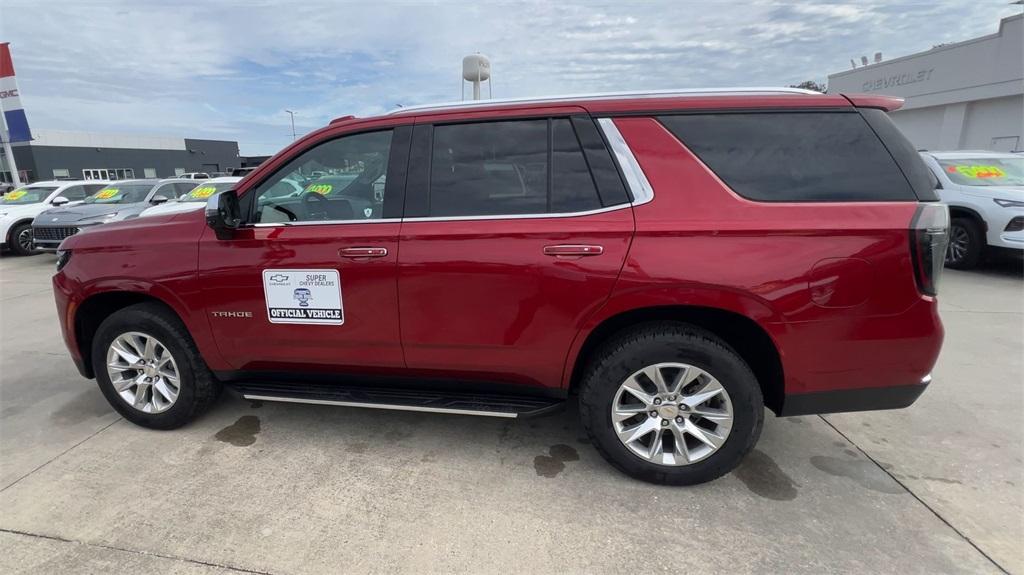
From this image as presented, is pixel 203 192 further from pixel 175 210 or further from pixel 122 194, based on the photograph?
pixel 175 210

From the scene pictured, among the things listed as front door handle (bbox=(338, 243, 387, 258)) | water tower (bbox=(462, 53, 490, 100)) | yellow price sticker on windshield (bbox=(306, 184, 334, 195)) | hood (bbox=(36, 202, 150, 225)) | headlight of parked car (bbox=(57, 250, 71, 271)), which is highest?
water tower (bbox=(462, 53, 490, 100))

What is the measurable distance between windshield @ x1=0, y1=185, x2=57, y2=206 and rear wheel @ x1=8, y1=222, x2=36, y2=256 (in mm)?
761

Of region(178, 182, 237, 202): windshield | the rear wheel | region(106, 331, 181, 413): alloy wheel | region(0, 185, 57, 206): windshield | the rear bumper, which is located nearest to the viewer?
the rear bumper

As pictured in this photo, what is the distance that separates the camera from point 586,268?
8.13 ft

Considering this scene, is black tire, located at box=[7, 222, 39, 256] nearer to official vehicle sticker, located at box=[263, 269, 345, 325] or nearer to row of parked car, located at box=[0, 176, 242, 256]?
row of parked car, located at box=[0, 176, 242, 256]

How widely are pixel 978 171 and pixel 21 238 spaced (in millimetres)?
17483

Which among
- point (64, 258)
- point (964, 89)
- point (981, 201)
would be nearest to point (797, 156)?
point (64, 258)

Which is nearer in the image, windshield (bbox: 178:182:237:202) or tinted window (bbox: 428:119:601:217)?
tinted window (bbox: 428:119:601:217)

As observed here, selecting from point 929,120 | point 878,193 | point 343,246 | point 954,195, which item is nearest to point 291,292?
point 343,246

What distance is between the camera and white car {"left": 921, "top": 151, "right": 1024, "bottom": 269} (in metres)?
7.01

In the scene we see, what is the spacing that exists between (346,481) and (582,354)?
1424mm

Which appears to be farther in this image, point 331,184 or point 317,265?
point 331,184

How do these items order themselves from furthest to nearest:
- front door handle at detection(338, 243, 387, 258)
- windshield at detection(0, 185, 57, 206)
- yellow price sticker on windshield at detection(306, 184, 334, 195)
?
windshield at detection(0, 185, 57, 206)
yellow price sticker on windshield at detection(306, 184, 334, 195)
front door handle at detection(338, 243, 387, 258)

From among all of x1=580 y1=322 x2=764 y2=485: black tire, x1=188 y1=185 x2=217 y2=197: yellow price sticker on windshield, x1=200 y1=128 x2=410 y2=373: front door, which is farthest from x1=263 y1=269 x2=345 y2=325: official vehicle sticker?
x1=188 y1=185 x2=217 y2=197: yellow price sticker on windshield
